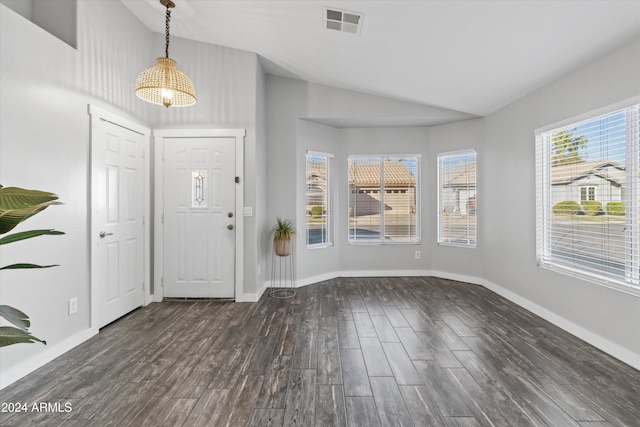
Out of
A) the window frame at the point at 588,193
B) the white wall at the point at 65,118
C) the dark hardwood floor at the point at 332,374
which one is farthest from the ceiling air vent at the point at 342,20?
the dark hardwood floor at the point at 332,374

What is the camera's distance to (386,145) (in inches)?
218

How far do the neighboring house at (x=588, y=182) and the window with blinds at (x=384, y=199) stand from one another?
223 cm

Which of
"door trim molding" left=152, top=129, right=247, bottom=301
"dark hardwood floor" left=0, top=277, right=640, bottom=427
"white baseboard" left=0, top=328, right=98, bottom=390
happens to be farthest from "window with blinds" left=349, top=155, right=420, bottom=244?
"white baseboard" left=0, top=328, right=98, bottom=390

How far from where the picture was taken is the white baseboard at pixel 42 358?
7.51ft

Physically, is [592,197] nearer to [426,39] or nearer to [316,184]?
[426,39]

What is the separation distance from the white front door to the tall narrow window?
1.36m

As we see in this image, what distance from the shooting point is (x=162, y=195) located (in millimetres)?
4211

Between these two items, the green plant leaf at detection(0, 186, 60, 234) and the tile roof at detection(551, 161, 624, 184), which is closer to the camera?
the green plant leaf at detection(0, 186, 60, 234)

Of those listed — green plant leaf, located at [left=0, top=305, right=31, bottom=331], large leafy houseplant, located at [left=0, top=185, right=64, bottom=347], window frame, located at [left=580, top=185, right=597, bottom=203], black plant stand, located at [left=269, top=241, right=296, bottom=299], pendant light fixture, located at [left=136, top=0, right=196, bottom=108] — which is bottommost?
black plant stand, located at [left=269, top=241, right=296, bottom=299]

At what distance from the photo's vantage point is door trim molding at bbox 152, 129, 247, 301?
4188mm

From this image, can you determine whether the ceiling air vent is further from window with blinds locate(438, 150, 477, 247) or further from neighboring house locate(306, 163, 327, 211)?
window with blinds locate(438, 150, 477, 247)

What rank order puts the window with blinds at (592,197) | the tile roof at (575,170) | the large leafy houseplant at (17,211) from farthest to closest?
1. the tile roof at (575,170)
2. the window with blinds at (592,197)
3. the large leafy houseplant at (17,211)

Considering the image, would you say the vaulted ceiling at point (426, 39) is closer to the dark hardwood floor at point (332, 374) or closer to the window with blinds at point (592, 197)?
the window with blinds at point (592, 197)

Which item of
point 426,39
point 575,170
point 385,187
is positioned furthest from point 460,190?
point 426,39
